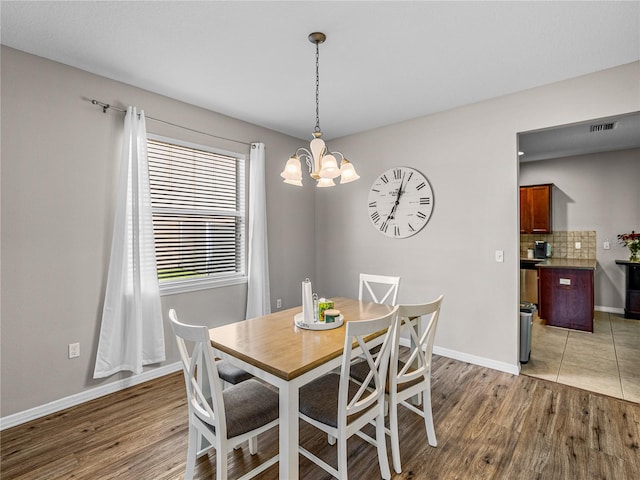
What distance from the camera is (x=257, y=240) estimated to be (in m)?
3.71

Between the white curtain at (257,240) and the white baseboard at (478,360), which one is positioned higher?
the white curtain at (257,240)

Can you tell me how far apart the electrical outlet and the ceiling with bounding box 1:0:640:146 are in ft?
6.72

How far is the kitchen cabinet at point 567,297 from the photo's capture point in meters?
4.25

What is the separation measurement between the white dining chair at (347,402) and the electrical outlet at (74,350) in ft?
6.45

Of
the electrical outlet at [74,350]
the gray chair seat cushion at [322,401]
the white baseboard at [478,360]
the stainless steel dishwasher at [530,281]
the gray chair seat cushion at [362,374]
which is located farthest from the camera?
the stainless steel dishwasher at [530,281]

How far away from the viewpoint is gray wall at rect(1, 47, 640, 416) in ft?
7.61

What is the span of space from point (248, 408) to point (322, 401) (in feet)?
1.26

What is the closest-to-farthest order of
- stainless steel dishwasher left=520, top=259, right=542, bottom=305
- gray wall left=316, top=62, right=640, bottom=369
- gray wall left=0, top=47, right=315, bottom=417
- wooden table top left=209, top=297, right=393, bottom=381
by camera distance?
1. wooden table top left=209, top=297, right=393, bottom=381
2. gray wall left=0, top=47, right=315, bottom=417
3. gray wall left=316, top=62, right=640, bottom=369
4. stainless steel dishwasher left=520, top=259, right=542, bottom=305

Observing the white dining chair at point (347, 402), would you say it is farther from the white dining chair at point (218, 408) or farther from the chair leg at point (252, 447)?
the chair leg at point (252, 447)

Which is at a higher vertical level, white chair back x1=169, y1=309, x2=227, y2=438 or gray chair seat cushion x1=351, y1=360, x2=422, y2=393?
white chair back x1=169, y1=309, x2=227, y2=438

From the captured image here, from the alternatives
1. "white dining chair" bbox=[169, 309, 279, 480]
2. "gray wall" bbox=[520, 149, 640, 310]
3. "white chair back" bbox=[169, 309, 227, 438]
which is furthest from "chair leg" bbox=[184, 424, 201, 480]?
"gray wall" bbox=[520, 149, 640, 310]

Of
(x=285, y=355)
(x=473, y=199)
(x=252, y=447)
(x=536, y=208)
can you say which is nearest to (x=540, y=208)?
(x=536, y=208)

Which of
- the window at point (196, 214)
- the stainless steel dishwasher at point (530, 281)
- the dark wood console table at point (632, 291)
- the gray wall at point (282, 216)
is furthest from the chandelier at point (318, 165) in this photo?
the dark wood console table at point (632, 291)

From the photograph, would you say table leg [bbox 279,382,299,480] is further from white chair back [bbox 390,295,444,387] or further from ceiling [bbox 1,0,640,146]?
ceiling [bbox 1,0,640,146]
